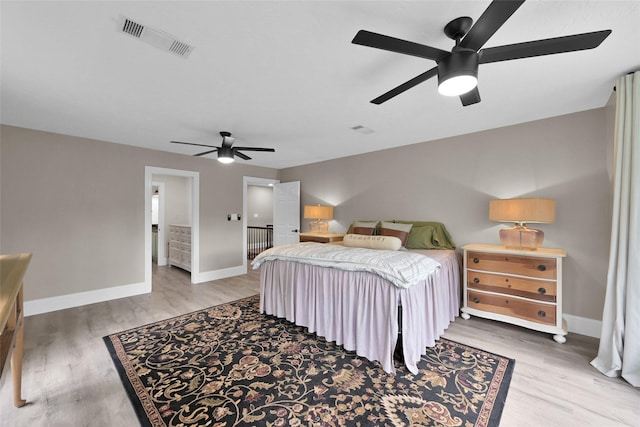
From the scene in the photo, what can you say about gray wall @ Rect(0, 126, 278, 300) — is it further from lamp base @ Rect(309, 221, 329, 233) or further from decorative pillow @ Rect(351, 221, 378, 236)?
decorative pillow @ Rect(351, 221, 378, 236)

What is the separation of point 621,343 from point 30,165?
665 centimetres

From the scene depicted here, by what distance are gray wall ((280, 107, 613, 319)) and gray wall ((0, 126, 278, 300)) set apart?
387 cm

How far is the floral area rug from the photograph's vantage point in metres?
1.65

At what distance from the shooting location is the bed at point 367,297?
2.14m

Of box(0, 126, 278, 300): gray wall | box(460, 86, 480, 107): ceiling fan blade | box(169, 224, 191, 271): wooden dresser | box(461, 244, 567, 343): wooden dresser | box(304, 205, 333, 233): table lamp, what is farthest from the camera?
box(169, 224, 191, 271): wooden dresser

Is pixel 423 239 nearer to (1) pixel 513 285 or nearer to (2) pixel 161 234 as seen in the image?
(1) pixel 513 285

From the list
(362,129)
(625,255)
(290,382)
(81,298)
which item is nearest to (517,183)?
(625,255)

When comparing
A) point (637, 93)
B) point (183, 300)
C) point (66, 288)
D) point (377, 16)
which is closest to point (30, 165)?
point (66, 288)

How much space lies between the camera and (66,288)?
3.61m

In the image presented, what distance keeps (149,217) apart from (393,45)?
179 inches

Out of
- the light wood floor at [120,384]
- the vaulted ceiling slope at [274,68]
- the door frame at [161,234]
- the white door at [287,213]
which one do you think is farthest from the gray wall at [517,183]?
the door frame at [161,234]

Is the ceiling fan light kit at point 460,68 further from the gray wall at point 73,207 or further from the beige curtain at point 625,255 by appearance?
the gray wall at point 73,207

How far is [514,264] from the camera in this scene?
282cm

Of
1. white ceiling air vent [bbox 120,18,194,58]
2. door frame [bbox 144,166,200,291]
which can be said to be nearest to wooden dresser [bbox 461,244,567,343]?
white ceiling air vent [bbox 120,18,194,58]
